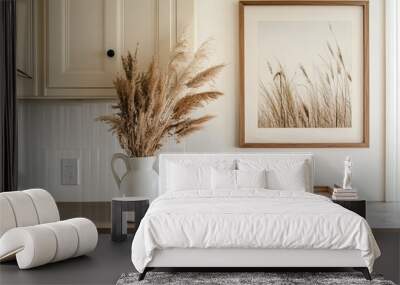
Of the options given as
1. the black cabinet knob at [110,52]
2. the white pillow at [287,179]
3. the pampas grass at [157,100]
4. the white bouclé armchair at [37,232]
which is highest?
the black cabinet knob at [110,52]

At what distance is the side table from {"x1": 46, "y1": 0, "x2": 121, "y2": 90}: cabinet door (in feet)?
3.75

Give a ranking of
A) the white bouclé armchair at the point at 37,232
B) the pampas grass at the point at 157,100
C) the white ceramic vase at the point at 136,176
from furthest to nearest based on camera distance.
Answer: the white ceramic vase at the point at 136,176
the pampas grass at the point at 157,100
the white bouclé armchair at the point at 37,232

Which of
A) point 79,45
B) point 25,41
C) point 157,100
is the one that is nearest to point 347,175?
point 157,100

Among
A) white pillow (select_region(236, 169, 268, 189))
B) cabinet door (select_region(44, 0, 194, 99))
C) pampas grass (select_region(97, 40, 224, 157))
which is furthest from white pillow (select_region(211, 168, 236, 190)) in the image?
cabinet door (select_region(44, 0, 194, 99))

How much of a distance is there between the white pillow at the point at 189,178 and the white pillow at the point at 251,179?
277mm

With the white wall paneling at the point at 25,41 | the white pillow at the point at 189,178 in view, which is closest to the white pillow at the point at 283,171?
the white pillow at the point at 189,178

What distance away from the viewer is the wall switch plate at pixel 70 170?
611 centimetres

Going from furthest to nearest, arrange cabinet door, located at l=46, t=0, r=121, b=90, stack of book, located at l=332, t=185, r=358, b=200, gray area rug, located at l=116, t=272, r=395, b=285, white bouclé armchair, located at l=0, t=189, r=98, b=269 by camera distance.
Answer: cabinet door, located at l=46, t=0, r=121, b=90 < stack of book, located at l=332, t=185, r=358, b=200 < white bouclé armchair, located at l=0, t=189, r=98, b=269 < gray area rug, located at l=116, t=272, r=395, b=285

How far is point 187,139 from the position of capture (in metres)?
6.13

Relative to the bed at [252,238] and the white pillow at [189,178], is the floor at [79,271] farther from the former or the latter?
the white pillow at [189,178]

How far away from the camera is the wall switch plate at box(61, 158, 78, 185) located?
6.11 meters

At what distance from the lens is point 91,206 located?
20.1ft

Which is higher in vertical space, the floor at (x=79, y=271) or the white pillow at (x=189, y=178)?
the white pillow at (x=189, y=178)

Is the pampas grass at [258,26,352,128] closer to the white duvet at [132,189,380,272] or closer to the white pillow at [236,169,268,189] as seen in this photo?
the white pillow at [236,169,268,189]
